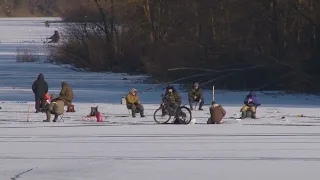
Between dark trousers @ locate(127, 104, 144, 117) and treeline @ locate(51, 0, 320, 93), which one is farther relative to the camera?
treeline @ locate(51, 0, 320, 93)

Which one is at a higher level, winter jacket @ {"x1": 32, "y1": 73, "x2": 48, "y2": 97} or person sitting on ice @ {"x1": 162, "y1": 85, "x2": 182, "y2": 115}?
winter jacket @ {"x1": 32, "y1": 73, "x2": 48, "y2": 97}

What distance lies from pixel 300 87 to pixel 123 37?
715 inches

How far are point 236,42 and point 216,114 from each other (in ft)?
53.7

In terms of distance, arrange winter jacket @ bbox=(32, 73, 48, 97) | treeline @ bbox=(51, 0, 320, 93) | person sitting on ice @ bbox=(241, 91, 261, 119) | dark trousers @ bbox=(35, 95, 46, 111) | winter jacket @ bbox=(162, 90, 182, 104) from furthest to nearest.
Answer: treeline @ bbox=(51, 0, 320, 93) < winter jacket @ bbox=(32, 73, 48, 97) < dark trousers @ bbox=(35, 95, 46, 111) < person sitting on ice @ bbox=(241, 91, 261, 119) < winter jacket @ bbox=(162, 90, 182, 104)

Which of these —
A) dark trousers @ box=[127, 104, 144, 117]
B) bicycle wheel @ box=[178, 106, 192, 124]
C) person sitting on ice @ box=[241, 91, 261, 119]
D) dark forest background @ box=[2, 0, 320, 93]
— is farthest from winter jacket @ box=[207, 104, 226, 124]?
dark forest background @ box=[2, 0, 320, 93]

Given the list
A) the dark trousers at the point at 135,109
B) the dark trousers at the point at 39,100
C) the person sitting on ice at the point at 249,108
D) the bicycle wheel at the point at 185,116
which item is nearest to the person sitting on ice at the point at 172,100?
the bicycle wheel at the point at 185,116

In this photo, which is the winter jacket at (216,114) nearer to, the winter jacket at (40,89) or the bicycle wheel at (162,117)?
the bicycle wheel at (162,117)

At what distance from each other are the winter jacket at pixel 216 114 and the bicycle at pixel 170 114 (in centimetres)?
60

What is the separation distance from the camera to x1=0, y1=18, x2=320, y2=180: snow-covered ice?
550 inches

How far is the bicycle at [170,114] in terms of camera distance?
22859 mm

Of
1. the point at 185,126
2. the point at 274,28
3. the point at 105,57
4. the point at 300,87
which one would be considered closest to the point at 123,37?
the point at 105,57

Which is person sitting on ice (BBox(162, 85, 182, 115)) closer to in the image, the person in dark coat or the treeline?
the person in dark coat

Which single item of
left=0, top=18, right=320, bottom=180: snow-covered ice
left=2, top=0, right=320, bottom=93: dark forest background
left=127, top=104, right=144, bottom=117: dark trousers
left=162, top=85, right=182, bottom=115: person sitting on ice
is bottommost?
left=0, top=18, right=320, bottom=180: snow-covered ice

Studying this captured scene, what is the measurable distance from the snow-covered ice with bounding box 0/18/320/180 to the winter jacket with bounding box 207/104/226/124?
0.34 meters
